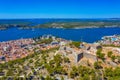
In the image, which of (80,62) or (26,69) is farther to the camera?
(26,69)

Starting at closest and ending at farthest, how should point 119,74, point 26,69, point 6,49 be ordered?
1. point 119,74
2. point 26,69
3. point 6,49

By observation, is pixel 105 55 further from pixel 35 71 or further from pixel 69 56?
pixel 35 71

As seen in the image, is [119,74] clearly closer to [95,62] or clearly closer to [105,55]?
[95,62]

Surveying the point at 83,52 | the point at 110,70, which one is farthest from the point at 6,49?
the point at 110,70

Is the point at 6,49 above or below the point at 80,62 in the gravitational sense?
below

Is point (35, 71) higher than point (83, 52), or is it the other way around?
point (83, 52)

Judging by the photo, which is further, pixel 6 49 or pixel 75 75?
pixel 6 49

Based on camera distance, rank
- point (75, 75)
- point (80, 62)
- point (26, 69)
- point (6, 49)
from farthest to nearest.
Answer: point (6, 49), point (26, 69), point (80, 62), point (75, 75)

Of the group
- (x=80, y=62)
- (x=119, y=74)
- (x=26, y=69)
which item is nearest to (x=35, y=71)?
(x=26, y=69)

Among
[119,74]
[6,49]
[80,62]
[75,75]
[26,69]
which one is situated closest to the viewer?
[119,74]
